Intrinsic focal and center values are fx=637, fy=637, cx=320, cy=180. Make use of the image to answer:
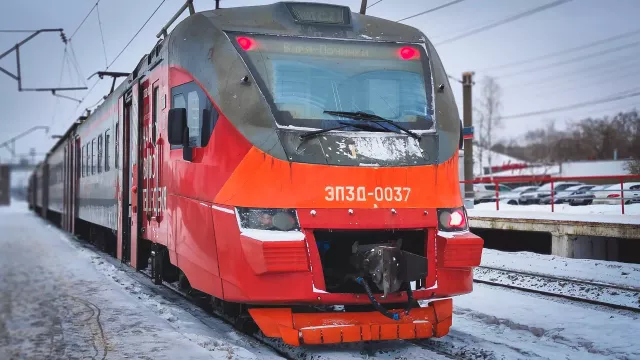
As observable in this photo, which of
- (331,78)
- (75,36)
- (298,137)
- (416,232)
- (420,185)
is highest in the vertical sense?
(75,36)

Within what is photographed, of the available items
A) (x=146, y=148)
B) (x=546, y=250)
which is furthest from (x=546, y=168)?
(x=146, y=148)

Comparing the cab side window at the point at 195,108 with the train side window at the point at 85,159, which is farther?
the train side window at the point at 85,159

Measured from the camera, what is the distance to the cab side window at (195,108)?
5914 millimetres

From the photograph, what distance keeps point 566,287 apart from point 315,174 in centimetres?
625

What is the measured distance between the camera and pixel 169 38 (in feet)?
22.7

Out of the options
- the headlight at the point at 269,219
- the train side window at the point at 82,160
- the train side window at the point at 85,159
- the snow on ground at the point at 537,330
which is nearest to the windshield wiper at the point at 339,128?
the headlight at the point at 269,219

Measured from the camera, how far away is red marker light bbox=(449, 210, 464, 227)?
5808mm

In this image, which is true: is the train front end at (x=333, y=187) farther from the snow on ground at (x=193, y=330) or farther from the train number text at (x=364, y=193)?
the snow on ground at (x=193, y=330)

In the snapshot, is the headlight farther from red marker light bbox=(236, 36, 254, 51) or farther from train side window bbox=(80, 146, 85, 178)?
train side window bbox=(80, 146, 85, 178)

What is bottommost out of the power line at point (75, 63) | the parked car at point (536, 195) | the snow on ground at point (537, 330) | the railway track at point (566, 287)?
the railway track at point (566, 287)

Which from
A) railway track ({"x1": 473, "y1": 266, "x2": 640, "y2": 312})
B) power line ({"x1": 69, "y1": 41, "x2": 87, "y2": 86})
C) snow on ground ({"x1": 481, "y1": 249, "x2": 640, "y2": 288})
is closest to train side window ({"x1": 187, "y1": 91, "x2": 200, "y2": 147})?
railway track ({"x1": 473, "y1": 266, "x2": 640, "y2": 312})

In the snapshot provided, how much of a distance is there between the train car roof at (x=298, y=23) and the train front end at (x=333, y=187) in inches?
0.8

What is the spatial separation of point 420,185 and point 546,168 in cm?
5592

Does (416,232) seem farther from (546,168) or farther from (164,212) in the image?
(546,168)
